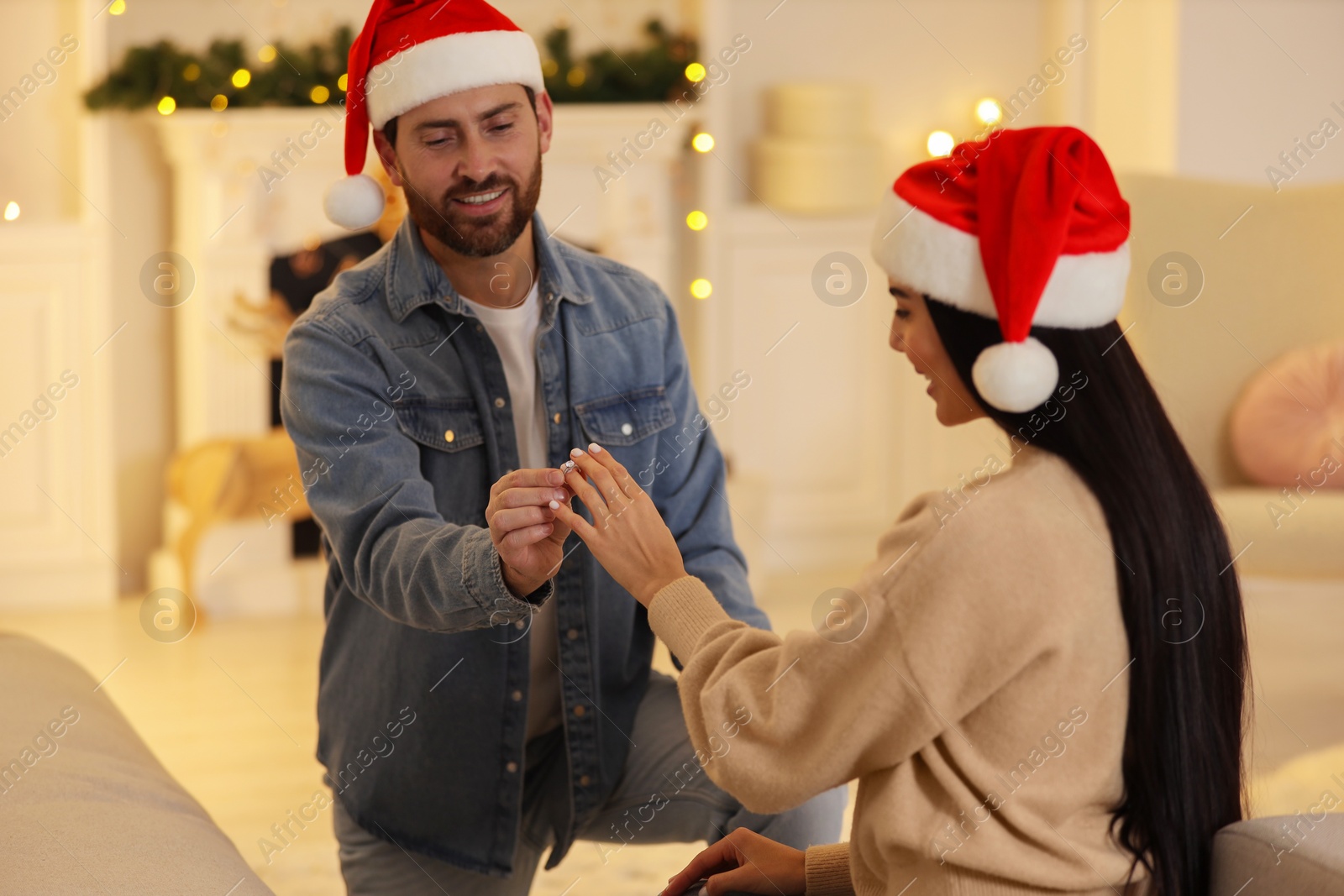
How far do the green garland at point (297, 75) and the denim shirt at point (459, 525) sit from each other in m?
2.60

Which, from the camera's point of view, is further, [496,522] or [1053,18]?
[1053,18]

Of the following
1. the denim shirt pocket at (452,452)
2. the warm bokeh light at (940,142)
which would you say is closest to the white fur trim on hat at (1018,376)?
the denim shirt pocket at (452,452)

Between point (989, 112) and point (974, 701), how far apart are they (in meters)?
3.78

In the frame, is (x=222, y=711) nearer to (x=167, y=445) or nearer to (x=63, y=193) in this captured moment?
(x=167, y=445)

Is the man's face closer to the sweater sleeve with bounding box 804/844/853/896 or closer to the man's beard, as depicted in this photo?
the man's beard

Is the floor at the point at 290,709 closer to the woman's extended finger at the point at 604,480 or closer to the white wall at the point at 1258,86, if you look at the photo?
the woman's extended finger at the point at 604,480

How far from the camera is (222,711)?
3098mm

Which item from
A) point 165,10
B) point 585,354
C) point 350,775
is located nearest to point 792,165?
point 165,10

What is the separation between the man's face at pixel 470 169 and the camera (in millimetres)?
1587

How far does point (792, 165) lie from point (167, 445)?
222 cm

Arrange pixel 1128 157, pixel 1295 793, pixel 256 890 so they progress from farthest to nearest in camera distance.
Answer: pixel 1128 157 < pixel 1295 793 < pixel 256 890

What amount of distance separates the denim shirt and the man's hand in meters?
0.22

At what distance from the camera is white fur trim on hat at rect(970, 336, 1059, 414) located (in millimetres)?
981

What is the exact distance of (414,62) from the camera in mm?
1581
